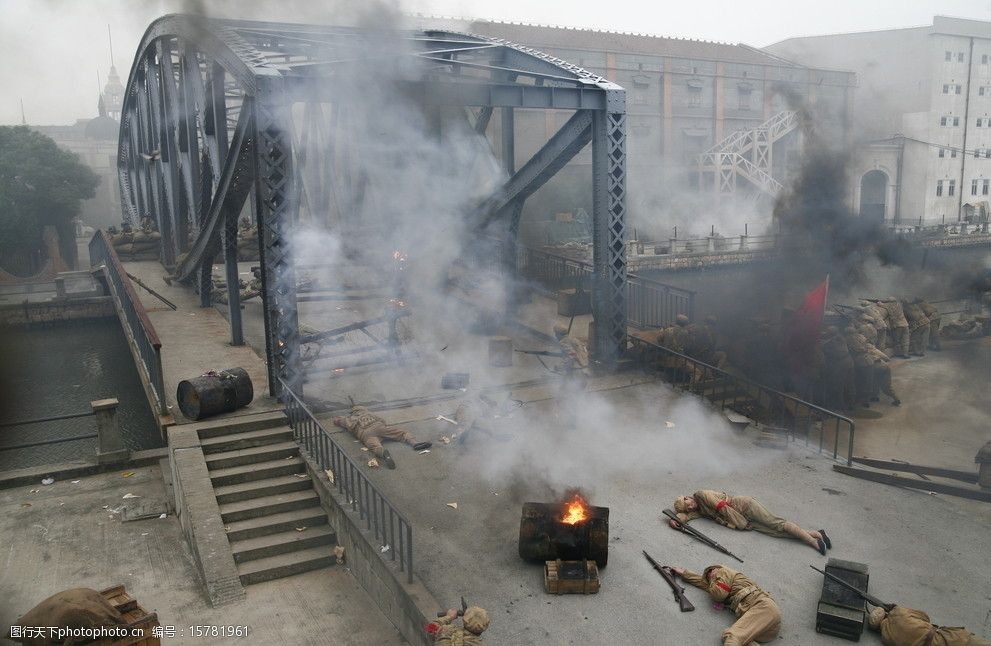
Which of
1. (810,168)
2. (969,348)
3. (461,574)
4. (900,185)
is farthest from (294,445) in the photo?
(900,185)

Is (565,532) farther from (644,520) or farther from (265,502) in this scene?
(265,502)

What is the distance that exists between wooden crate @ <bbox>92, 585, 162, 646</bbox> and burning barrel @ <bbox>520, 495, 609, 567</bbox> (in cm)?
328

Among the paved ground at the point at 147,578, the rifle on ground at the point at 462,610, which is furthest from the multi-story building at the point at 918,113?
the rifle on ground at the point at 462,610

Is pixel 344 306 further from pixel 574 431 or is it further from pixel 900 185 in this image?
pixel 900 185

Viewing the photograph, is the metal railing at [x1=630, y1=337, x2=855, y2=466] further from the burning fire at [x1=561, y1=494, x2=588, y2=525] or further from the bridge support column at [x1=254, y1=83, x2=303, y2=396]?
the bridge support column at [x1=254, y1=83, x2=303, y2=396]

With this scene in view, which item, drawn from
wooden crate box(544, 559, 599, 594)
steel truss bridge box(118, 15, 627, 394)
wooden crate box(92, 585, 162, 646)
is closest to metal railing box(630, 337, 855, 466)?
steel truss bridge box(118, 15, 627, 394)

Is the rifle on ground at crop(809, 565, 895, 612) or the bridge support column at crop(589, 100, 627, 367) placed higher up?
the bridge support column at crop(589, 100, 627, 367)

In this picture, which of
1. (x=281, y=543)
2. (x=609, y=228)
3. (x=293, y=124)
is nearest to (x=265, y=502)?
(x=281, y=543)

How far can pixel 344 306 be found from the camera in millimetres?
18141

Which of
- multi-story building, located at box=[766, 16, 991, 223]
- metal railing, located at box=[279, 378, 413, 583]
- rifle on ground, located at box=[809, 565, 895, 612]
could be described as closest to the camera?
rifle on ground, located at box=[809, 565, 895, 612]

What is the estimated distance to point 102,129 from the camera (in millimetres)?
66500

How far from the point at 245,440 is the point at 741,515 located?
624 centimetres

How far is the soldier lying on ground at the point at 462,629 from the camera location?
230 inches

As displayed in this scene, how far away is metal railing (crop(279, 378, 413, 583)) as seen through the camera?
275 inches
